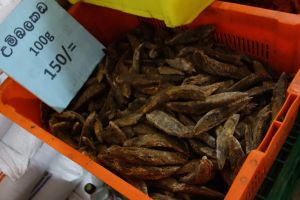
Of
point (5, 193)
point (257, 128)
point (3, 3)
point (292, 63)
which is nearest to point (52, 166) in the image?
point (5, 193)

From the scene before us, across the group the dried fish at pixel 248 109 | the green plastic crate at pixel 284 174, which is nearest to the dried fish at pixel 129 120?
the dried fish at pixel 248 109

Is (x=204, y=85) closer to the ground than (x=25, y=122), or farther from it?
closer to the ground

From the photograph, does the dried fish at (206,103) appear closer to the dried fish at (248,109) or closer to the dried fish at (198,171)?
the dried fish at (248,109)

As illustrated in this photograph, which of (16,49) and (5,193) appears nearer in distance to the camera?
(16,49)

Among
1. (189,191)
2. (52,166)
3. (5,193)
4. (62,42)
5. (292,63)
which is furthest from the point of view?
(52,166)

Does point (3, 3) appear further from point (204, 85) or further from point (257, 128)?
point (257, 128)

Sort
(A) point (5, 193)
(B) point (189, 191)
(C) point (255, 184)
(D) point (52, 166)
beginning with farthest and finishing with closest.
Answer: (D) point (52, 166) → (A) point (5, 193) → (B) point (189, 191) → (C) point (255, 184)

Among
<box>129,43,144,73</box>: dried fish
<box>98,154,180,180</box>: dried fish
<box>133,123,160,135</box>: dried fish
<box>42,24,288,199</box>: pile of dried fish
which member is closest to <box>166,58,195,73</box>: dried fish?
<box>42,24,288,199</box>: pile of dried fish
